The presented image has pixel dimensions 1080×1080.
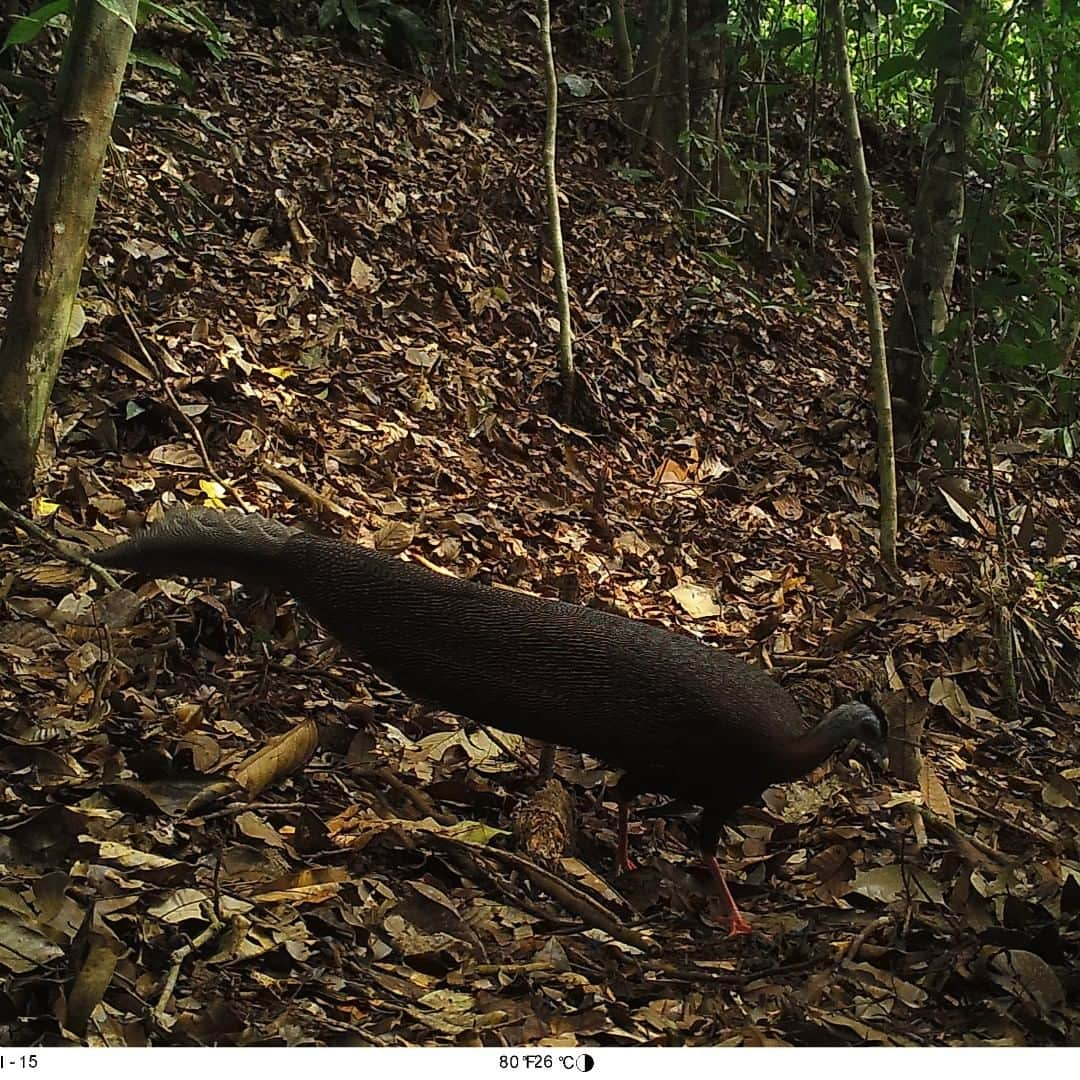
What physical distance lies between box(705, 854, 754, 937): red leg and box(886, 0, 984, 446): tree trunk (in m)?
2.73

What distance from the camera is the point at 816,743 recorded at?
7.32 feet

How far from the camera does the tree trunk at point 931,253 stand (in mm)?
4359

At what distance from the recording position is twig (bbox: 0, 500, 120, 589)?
270 centimetres

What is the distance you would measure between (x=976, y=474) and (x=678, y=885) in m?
2.94

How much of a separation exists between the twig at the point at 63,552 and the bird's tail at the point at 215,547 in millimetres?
191

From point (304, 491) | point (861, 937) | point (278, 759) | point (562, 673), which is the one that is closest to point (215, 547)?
point (278, 759)

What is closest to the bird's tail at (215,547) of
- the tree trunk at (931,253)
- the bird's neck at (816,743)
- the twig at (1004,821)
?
the bird's neck at (816,743)

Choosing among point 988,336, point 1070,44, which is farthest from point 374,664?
point 1070,44

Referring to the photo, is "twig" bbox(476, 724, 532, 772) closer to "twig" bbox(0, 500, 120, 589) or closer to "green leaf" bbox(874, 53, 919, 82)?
"twig" bbox(0, 500, 120, 589)

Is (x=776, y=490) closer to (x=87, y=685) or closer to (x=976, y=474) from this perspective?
(x=976, y=474)

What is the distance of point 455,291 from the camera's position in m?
5.10

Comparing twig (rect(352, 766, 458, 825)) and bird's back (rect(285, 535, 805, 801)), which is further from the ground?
bird's back (rect(285, 535, 805, 801))

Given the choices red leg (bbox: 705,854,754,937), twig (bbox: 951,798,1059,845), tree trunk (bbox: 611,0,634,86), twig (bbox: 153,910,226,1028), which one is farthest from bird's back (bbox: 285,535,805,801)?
tree trunk (bbox: 611,0,634,86)

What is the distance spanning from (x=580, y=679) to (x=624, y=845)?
36cm
